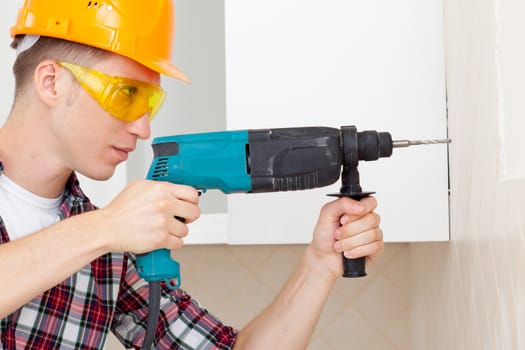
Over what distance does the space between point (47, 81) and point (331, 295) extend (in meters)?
1.02

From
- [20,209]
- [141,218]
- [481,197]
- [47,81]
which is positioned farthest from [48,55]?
[481,197]

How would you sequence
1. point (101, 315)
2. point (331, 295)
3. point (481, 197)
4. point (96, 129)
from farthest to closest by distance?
point (331, 295)
point (101, 315)
point (96, 129)
point (481, 197)

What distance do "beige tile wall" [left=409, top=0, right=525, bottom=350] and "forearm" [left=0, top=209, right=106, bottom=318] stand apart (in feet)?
1.69

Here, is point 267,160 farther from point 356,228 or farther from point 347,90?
point 347,90

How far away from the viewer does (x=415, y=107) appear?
123cm

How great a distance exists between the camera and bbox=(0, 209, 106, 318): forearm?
0.87 metres

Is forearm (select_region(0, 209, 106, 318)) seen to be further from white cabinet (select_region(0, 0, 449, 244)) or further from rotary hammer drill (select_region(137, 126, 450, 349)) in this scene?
white cabinet (select_region(0, 0, 449, 244))

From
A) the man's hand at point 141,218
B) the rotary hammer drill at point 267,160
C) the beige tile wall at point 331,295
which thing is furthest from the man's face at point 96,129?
the beige tile wall at point 331,295

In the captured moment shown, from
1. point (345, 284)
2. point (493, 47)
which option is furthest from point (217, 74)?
point (493, 47)

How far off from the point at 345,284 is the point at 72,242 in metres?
1.05

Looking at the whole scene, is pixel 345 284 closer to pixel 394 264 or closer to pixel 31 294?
pixel 394 264

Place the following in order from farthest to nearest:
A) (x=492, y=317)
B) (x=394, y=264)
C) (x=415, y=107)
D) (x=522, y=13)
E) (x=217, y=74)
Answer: (x=217, y=74), (x=394, y=264), (x=415, y=107), (x=492, y=317), (x=522, y=13)

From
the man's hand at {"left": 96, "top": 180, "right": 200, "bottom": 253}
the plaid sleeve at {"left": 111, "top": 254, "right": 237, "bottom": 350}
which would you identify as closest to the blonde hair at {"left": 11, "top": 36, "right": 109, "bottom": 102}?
the man's hand at {"left": 96, "top": 180, "right": 200, "bottom": 253}

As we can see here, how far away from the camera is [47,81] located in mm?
1111
